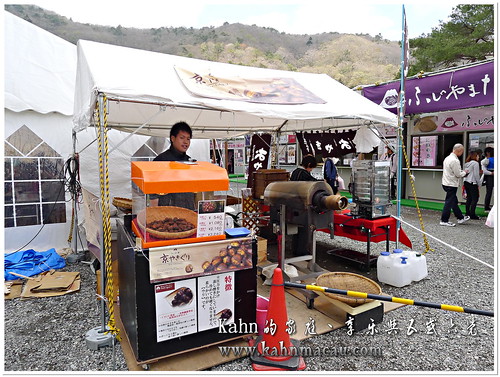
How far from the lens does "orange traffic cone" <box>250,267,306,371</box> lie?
2818 millimetres

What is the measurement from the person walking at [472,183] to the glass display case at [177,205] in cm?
809

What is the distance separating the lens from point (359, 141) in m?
6.43

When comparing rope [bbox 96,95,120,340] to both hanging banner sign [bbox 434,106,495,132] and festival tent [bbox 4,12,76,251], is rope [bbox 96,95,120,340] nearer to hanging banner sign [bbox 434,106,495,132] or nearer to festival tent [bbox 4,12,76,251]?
festival tent [bbox 4,12,76,251]

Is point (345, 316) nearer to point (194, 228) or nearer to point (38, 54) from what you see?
point (194, 228)

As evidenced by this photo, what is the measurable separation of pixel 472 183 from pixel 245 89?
24.0 feet

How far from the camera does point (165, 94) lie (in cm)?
346

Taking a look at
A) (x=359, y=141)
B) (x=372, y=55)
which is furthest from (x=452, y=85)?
(x=372, y=55)

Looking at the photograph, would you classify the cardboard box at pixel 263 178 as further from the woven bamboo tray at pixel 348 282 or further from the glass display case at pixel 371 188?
the woven bamboo tray at pixel 348 282

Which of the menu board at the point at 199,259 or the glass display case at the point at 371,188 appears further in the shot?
the glass display case at the point at 371,188

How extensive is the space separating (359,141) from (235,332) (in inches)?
182

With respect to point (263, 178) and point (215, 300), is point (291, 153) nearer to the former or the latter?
point (263, 178)

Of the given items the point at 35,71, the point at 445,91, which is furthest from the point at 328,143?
the point at 35,71

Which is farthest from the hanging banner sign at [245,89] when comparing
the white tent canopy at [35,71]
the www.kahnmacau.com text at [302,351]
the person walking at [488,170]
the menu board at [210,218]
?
the person walking at [488,170]

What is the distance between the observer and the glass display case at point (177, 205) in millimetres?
2732
